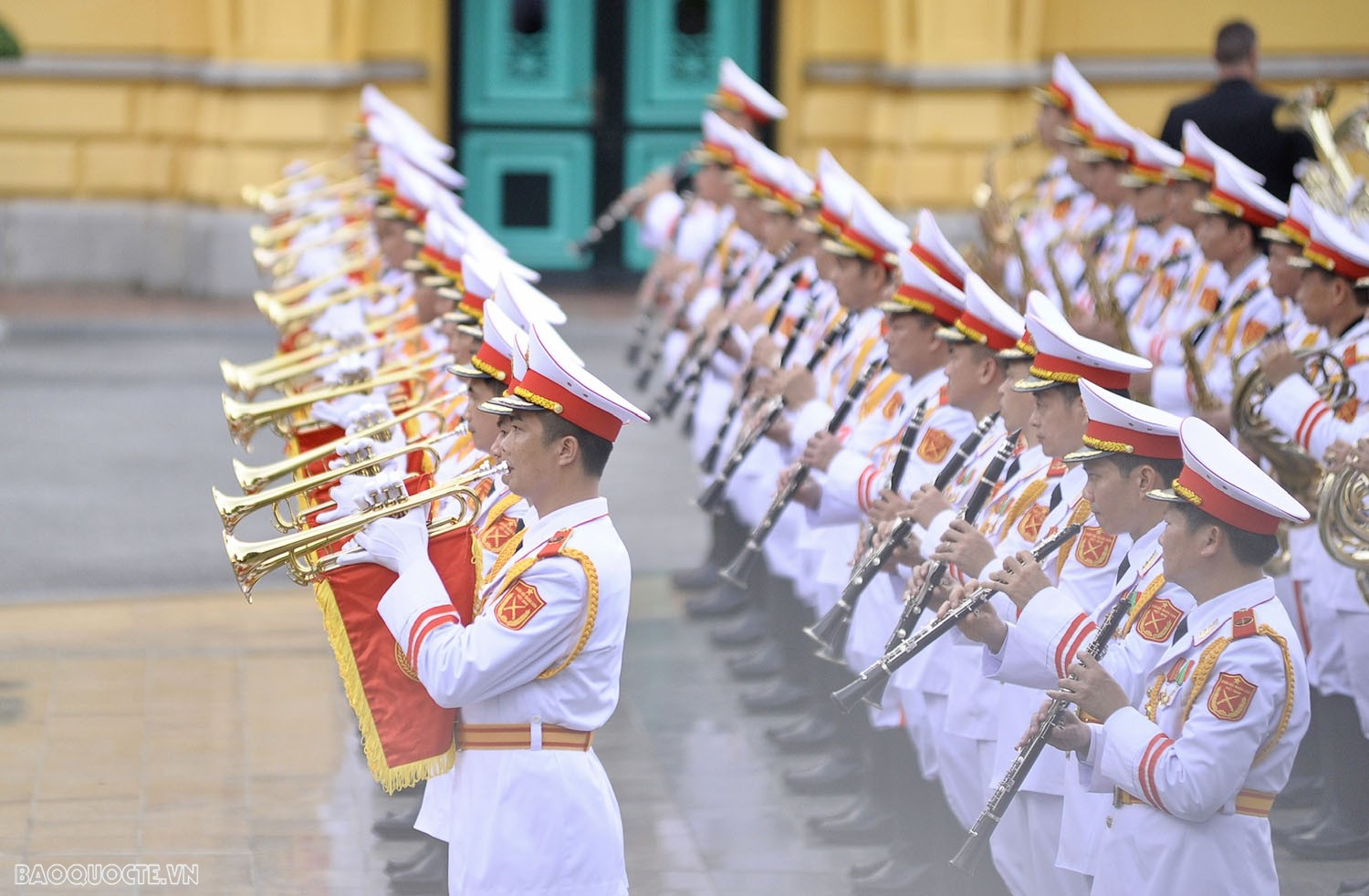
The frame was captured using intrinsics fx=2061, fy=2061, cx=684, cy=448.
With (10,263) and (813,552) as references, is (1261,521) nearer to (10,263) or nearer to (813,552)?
(813,552)

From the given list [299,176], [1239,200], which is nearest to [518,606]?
[1239,200]

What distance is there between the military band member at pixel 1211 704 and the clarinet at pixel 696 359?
4.11 metres

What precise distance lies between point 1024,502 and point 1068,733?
3.39 ft

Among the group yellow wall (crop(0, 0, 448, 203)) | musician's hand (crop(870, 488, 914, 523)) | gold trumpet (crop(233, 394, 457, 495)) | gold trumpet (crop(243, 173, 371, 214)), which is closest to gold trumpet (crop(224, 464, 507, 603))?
gold trumpet (crop(233, 394, 457, 495))

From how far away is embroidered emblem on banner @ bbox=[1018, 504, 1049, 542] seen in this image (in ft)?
17.3

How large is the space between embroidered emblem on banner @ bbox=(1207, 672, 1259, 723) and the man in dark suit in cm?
656

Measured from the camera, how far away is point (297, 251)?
949 cm

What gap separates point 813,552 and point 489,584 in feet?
10.7

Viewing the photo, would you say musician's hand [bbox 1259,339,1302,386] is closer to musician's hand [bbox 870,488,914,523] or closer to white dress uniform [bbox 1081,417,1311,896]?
musician's hand [bbox 870,488,914,523]

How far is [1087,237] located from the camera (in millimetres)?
9664

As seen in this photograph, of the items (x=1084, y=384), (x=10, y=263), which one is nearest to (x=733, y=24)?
(x=10, y=263)

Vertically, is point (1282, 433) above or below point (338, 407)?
below

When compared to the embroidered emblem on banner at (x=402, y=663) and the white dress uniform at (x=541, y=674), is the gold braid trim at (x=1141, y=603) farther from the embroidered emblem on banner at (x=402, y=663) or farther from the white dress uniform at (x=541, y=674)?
the embroidered emblem on banner at (x=402, y=663)

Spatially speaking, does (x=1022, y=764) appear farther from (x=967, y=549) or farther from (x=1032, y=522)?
(x=1032, y=522)
